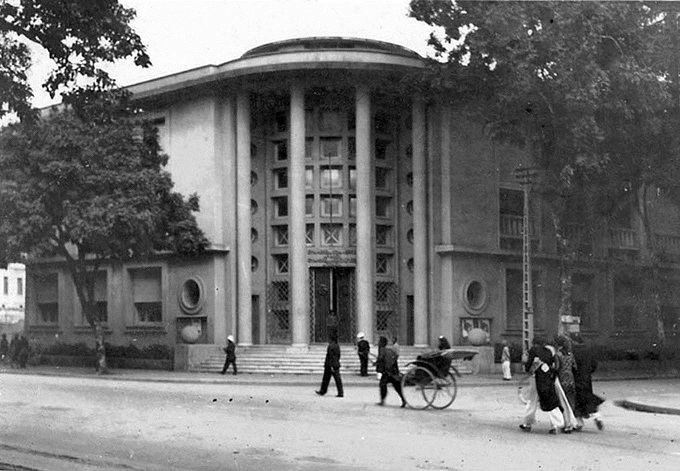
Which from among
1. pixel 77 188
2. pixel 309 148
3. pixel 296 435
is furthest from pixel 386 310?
pixel 296 435

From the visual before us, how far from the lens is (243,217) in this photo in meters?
36.1

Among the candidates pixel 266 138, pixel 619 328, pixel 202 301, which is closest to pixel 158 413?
pixel 202 301

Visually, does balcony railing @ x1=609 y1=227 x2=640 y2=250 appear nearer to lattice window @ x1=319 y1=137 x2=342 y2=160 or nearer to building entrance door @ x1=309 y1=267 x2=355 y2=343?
building entrance door @ x1=309 y1=267 x2=355 y2=343

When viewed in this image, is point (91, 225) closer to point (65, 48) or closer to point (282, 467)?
point (65, 48)

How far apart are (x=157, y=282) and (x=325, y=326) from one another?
7.32 m

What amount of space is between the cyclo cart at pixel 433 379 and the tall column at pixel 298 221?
1527cm

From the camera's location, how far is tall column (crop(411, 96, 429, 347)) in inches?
1404

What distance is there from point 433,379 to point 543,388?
443 centimetres

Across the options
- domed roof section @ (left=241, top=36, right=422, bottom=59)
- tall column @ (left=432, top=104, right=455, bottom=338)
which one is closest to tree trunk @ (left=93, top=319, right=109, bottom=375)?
domed roof section @ (left=241, top=36, right=422, bottom=59)

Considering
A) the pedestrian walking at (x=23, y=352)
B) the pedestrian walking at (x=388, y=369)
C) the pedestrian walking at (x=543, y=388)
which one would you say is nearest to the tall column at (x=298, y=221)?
the pedestrian walking at (x=23, y=352)

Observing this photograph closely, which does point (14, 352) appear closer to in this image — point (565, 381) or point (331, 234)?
point (331, 234)

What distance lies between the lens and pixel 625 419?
58.8ft

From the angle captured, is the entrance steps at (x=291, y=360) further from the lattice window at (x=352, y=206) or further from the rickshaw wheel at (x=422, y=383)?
the rickshaw wheel at (x=422, y=383)

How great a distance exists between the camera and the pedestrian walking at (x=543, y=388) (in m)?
14.8
